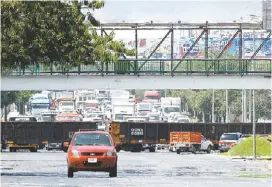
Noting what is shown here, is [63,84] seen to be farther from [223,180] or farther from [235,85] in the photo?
[223,180]

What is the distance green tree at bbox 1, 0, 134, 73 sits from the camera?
37125 mm

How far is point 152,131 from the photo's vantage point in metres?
93.4

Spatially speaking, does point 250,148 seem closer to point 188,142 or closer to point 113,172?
point 188,142

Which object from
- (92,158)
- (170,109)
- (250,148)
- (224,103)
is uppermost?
(224,103)

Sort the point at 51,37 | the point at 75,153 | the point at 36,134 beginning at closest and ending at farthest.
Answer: the point at 51,37
the point at 75,153
the point at 36,134

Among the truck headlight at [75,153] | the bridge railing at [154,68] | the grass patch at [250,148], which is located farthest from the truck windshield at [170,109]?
the truck headlight at [75,153]

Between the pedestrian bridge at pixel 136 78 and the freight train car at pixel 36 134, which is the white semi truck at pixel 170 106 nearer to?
the freight train car at pixel 36 134

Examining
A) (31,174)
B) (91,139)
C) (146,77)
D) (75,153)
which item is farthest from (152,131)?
(75,153)

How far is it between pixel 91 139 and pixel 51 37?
13.3 ft

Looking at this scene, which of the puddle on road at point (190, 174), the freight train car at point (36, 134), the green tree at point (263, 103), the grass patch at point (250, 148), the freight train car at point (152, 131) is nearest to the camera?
the puddle on road at point (190, 174)

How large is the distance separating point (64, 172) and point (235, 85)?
2719 cm

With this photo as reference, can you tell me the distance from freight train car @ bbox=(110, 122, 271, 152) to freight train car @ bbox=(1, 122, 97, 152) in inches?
146

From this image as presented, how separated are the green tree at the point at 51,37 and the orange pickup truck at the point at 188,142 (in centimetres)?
4217

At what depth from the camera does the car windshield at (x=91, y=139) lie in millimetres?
40938
